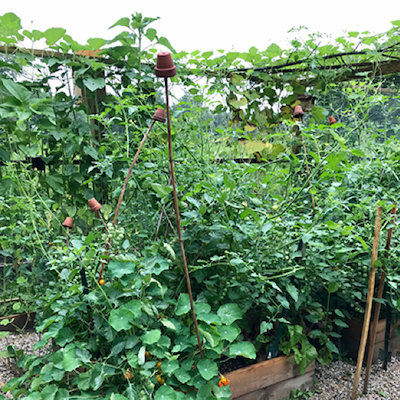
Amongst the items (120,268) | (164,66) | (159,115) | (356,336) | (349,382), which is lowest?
(349,382)

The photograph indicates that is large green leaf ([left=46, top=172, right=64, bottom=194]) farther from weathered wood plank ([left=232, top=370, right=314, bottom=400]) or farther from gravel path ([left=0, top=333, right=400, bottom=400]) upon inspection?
weathered wood plank ([left=232, top=370, right=314, bottom=400])

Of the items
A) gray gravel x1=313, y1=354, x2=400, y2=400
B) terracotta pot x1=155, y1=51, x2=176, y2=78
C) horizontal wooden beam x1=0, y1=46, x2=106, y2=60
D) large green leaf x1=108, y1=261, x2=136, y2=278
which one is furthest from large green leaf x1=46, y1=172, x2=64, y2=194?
gray gravel x1=313, y1=354, x2=400, y2=400

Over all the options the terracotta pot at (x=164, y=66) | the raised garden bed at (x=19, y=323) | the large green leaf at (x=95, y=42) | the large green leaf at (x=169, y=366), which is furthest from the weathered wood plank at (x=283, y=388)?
the large green leaf at (x=95, y=42)

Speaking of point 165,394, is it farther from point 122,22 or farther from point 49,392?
point 122,22

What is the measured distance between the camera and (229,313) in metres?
1.17

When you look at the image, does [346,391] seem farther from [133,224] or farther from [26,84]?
[26,84]

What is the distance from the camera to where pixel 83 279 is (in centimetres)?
104

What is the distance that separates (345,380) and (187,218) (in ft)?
3.67

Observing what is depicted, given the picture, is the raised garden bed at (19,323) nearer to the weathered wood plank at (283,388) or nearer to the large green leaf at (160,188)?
the weathered wood plank at (283,388)

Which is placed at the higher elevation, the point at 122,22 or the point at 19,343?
the point at 122,22

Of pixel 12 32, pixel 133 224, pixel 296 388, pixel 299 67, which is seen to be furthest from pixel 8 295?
pixel 299 67

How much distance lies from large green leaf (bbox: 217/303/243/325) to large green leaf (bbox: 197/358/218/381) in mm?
134

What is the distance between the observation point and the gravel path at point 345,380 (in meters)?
1.47

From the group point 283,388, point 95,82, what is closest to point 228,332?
point 283,388
